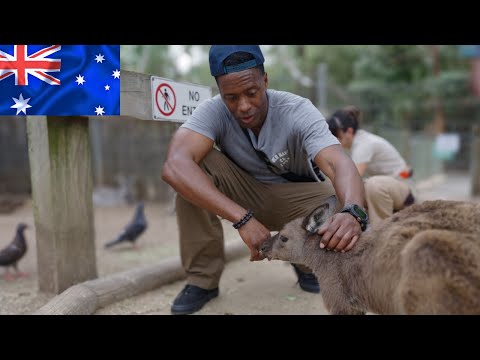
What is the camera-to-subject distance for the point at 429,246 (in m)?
2.29

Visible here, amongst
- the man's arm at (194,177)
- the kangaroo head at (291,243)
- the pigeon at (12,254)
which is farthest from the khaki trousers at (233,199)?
the pigeon at (12,254)

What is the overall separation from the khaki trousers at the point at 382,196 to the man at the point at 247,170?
90 centimetres

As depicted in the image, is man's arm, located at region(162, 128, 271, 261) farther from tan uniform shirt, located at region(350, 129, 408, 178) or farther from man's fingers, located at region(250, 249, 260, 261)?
tan uniform shirt, located at region(350, 129, 408, 178)

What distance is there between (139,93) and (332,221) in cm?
198

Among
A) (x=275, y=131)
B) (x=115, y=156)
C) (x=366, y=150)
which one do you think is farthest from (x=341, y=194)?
(x=115, y=156)

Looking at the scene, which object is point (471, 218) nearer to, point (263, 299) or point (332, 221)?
point (332, 221)

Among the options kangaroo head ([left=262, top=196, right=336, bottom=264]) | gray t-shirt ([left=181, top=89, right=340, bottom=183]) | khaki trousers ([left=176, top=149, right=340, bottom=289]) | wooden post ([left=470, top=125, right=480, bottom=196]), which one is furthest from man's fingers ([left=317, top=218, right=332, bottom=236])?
wooden post ([left=470, top=125, right=480, bottom=196])

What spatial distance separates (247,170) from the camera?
12.7 ft

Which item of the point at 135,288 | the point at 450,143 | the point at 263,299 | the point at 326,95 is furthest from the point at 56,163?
the point at 450,143

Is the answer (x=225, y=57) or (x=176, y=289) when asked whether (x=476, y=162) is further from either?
(x=225, y=57)

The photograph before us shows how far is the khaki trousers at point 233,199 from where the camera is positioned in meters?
3.78

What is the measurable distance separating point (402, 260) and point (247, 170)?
5.73 feet

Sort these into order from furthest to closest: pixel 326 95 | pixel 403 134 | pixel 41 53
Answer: pixel 403 134 → pixel 326 95 → pixel 41 53

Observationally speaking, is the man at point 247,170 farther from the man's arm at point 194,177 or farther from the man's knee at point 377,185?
the man's knee at point 377,185
